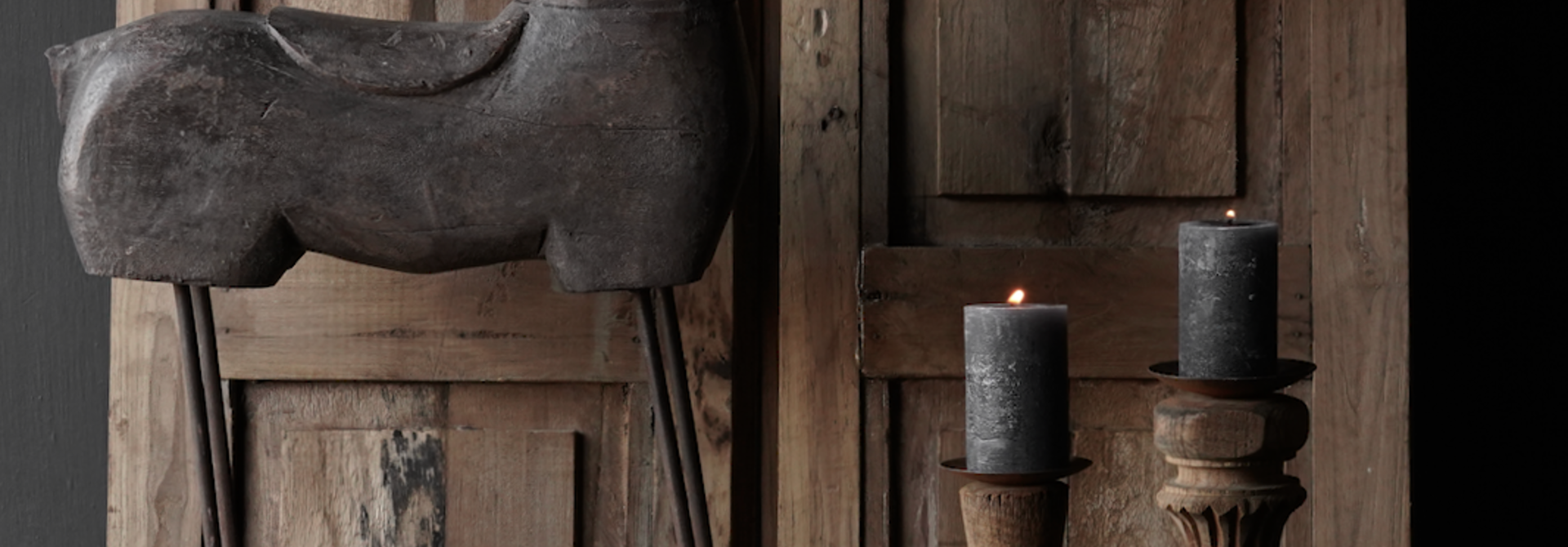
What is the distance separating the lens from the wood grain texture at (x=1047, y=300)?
4.33 ft

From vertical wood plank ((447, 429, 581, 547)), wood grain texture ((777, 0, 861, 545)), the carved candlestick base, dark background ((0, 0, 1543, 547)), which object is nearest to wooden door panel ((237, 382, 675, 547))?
vertical wood plank ((447, 429, 581, 547))

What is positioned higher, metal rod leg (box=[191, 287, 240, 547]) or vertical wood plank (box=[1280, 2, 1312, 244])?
vertical wood plank (box=[1280, 2, 1312, 244])

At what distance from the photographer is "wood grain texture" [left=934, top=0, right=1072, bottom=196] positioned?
4.35ft

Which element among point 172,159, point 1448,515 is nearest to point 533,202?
point 172,159

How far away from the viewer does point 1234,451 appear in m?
0.78

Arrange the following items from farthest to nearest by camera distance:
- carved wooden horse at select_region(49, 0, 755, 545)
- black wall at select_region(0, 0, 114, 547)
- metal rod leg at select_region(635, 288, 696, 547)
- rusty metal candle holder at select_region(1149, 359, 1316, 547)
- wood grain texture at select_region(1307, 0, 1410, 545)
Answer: black wall at select_region(0, 0, 114, 547), wood grain texture at select_region(1307, 0, 1410, 545), metal rod leg at select_region(635, 288, 696, 547), carved wooden horse at select_region(49, 0, 755, 545), rusty metal candle holder at select_region(1149, 359, 1316, 547)

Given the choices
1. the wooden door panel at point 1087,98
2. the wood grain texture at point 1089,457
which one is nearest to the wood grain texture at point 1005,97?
the wooden door panel at point 1087,98

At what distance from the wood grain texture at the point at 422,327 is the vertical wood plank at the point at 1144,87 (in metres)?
0.47

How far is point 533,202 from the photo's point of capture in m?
1.07

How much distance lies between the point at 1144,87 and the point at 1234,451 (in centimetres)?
62

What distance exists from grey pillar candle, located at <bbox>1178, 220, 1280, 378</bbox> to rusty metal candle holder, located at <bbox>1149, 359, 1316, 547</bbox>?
0.4 inches

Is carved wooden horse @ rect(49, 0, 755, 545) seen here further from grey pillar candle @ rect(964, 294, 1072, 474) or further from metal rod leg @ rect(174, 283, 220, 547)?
grey pillar candle @ rect(964, 294, 1072, 474)

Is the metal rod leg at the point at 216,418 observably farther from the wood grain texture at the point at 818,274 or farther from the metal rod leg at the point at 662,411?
the wood grain texture at the point at 818,274

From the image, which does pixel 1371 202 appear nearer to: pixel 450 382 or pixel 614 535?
pixel 614 535
